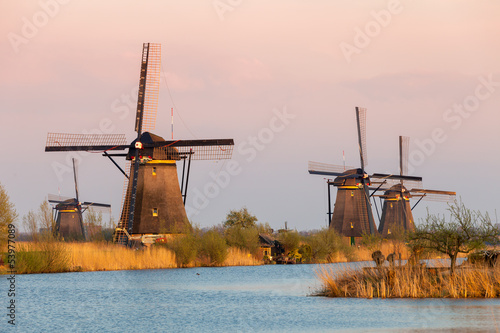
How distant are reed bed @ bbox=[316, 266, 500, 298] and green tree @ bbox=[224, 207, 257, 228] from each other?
2110 inches

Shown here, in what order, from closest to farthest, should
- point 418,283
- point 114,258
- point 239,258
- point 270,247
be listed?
point 418,283
point 114,258
point 239,258
point 270,247

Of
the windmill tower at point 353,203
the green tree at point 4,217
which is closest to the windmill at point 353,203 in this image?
the windmill tower at point 353,203

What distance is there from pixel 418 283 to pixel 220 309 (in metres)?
7.32

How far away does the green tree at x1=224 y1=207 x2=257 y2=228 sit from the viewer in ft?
268

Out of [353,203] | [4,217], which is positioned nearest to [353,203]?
[353,203]

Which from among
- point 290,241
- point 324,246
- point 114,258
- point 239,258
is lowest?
point 114,258

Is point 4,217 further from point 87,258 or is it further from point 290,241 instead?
point 290,241

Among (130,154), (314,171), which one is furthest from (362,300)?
(314,171)

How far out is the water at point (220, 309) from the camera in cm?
2172

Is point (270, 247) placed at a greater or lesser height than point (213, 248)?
greater

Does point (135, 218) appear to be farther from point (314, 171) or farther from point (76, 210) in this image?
point (76, 210)

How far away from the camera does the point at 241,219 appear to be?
81750mm

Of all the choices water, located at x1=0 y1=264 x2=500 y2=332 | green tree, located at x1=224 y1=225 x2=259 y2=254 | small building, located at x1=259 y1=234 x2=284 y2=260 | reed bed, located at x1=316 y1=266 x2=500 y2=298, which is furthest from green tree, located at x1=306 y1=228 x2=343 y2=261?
reed bed, located at x1=316 y1=266 x2=500 y2=298

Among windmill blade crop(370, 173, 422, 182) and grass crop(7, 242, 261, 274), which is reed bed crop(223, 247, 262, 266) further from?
windmill blade crop(370, 173, 422, 182)
